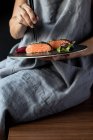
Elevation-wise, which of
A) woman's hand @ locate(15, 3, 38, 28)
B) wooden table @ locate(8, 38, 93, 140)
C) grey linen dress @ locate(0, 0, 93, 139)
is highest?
woman's hand @ locate(15, 3, 38, 28)

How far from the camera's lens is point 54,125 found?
2.69 feet

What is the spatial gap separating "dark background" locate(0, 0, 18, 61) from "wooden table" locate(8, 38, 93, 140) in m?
0.46

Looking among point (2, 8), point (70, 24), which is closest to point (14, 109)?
point (70, 24)

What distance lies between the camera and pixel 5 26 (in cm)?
127

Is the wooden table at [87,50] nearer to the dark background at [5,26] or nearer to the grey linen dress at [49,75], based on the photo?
the grey linen dress at [49,75]

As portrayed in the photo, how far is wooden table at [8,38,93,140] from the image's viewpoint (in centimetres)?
77

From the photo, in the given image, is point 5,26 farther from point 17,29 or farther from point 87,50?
point 87,50

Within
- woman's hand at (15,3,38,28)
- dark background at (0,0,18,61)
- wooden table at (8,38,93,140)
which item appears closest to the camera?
wooden table at (8,38,93,140)

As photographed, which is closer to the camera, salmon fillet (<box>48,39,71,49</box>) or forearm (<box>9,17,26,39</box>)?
salmon fillet (<box>48,39,71,49</box>)

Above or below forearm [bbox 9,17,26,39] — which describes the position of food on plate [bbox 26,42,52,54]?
below

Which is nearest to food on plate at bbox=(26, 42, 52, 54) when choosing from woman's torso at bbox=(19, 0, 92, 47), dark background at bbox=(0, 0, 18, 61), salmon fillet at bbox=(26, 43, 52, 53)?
salmon fillet at bbox=(26, 43, 52, 53)

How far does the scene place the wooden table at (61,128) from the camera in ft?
2.52

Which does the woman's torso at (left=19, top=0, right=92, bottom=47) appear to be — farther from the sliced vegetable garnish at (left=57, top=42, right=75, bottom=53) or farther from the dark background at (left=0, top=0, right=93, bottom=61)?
the dark background at (left=0, top=0, right=93, bottom=61)

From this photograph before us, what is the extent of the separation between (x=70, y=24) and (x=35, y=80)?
199mm
